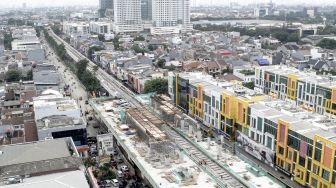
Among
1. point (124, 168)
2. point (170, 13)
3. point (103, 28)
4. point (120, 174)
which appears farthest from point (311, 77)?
point (103, 28)

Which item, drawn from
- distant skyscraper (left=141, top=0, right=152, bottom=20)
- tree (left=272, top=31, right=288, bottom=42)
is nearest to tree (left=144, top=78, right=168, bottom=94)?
tree (left=272, top=31, right=288, bottom=42)

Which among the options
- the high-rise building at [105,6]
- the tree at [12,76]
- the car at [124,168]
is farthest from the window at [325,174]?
the high-rise building at [105,6]

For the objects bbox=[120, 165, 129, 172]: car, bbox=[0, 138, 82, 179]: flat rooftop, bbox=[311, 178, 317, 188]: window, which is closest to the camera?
bbox=[0, 138, 82, 179]: flat rooftop

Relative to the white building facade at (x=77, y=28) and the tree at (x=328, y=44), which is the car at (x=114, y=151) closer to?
the tree at (x=328, y=44)

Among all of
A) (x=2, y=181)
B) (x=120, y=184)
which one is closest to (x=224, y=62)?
(x=120, y=184)

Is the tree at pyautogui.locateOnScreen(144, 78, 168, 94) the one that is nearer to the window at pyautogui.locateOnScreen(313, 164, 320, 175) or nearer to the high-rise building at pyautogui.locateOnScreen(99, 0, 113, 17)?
the window at pyautogui.locateOnScreen(313, 164, 320, 175)
